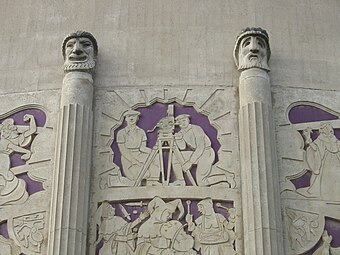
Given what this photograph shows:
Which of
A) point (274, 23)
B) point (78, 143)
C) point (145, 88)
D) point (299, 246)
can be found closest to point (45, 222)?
point (78, 143)

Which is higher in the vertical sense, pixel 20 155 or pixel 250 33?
pixel 250 33

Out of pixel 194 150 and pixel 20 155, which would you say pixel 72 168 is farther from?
pixel 194 150

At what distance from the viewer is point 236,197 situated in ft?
39.8

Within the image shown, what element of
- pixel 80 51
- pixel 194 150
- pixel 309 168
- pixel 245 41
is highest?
pixel 245 41

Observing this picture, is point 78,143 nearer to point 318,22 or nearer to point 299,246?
point 299,246

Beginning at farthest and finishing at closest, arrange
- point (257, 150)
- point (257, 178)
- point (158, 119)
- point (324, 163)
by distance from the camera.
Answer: point (158, 119), point (324, 163), point (257, 150), point (257, 178)

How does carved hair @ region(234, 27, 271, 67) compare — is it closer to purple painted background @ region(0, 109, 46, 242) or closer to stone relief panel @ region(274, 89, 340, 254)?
stone relief panel @ region(274, 89, 340, 254)

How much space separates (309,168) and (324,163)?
23 centimetres

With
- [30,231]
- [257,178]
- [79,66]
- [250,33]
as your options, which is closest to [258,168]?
[257,178]

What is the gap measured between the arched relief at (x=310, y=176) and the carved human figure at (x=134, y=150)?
1.75 meters

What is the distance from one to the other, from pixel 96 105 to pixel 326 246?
372 cm

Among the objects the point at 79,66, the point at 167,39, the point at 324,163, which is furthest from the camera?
the point at 167,39

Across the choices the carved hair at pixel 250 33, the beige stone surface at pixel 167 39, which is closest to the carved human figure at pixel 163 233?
the beige stone surface at pixel 167 39

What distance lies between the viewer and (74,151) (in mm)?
12211
